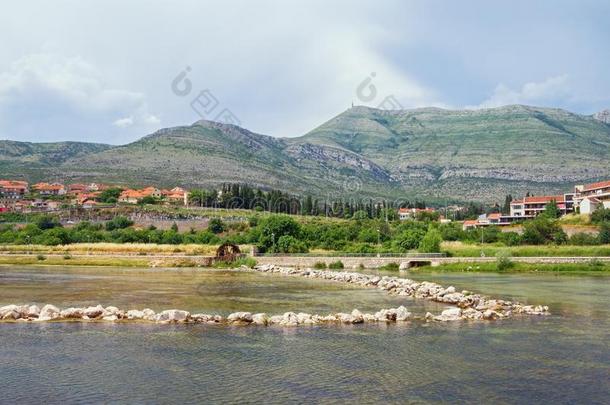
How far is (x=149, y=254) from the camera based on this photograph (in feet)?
253

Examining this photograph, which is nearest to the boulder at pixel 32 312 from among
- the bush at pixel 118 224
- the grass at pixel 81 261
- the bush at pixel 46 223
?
the grass at pixel 81 261

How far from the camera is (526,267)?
6228cm

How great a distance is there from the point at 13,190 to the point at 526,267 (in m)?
151

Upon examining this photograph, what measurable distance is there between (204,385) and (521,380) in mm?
8768

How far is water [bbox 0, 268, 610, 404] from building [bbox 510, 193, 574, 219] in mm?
120065

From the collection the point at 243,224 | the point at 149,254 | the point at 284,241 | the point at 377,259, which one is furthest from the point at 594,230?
the point at 149,254

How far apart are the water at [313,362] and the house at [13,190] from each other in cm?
15549

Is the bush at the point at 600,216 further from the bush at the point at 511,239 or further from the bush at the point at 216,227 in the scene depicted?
the bush at the point at 216,227

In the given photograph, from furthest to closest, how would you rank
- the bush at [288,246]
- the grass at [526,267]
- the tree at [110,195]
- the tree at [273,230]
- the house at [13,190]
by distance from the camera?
the house at [13,190] → the tree at [110,195] → the tree at [273,230] → the bush at [288,246] → the grass at [526,267]

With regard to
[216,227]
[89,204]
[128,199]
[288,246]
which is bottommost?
[288,246]

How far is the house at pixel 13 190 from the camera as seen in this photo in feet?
528

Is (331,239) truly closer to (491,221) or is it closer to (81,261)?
(81,261)

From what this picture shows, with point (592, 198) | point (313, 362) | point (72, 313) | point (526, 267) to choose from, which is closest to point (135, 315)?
point (72, 313)

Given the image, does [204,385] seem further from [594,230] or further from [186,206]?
[186,206]
